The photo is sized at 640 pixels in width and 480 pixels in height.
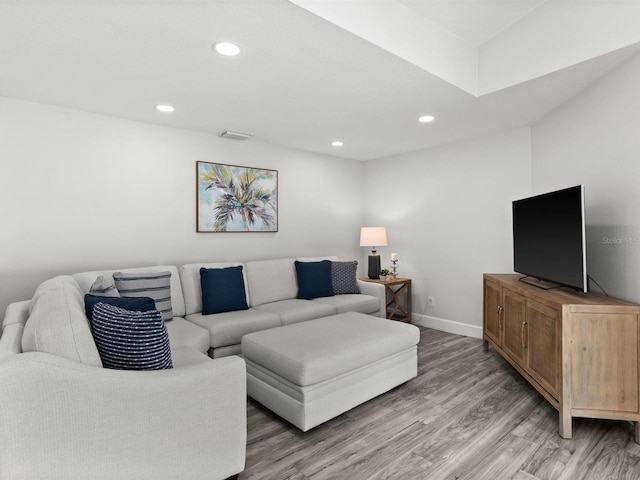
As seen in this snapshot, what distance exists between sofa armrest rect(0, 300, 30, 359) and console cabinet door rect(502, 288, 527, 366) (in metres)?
3.01

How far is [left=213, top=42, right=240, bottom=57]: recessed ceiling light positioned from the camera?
208 cm

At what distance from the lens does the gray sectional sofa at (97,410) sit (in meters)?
1.26

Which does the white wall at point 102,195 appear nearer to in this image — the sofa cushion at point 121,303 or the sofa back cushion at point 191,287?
the sofa back cushion at point 191,287

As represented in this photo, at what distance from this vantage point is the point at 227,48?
212 centimetres

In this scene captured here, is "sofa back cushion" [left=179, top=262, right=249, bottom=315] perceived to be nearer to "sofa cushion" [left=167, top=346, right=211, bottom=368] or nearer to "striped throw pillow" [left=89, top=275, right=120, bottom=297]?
"striped throw pillow" [left=89, top=275, right=120, bottom=297]

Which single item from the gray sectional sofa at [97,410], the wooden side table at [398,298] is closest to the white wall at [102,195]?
the gray sectional sofa at [97,410]

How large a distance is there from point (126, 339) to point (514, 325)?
2751 millimetres

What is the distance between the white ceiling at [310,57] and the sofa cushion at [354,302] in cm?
186

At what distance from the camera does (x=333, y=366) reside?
227cm

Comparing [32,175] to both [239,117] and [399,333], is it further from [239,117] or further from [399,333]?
[399,333]

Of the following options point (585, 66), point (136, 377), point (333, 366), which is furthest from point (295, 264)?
point (585, 66)

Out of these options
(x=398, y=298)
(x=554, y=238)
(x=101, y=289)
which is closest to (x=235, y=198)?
(x=101, y=289)

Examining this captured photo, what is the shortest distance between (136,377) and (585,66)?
3.10 meters

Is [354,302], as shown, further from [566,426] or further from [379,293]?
[566,426]
